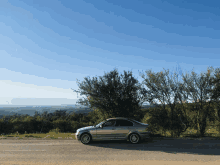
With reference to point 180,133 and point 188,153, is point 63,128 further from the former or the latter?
point 188,153

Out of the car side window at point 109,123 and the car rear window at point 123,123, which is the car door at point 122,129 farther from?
the car side window at point 109,123

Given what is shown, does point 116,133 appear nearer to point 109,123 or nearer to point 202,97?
A: point 109,123

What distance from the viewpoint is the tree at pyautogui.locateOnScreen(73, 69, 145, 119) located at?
1304 cm

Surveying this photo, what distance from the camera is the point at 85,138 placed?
32.5ft

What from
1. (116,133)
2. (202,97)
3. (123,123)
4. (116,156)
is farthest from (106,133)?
(202,97)

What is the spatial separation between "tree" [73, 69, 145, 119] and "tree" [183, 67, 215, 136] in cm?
384

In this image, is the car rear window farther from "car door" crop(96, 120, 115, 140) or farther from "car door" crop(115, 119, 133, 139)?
"car door" crop(96, 120, 115, 140)

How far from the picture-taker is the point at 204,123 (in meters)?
12.6

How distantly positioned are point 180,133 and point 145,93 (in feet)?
13.1

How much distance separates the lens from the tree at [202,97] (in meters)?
12.6

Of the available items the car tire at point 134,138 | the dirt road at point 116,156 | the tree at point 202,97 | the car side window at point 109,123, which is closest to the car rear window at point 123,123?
the car side window at point 109,123

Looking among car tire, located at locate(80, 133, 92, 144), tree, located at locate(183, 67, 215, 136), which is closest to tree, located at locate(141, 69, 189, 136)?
tree, located at locate(183, 67, 215, 136)

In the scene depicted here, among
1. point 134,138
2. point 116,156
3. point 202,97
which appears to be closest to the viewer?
point 116,156

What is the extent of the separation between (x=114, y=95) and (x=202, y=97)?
6630 mm
